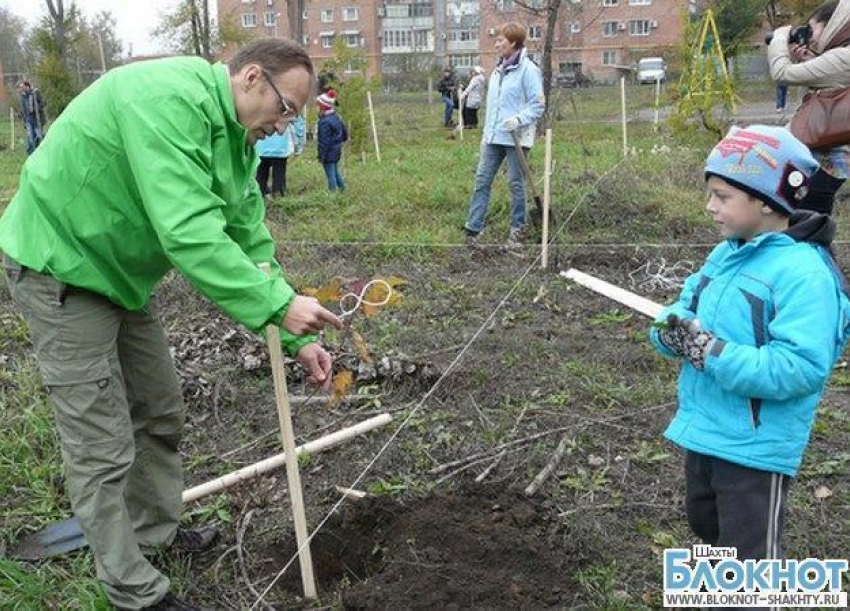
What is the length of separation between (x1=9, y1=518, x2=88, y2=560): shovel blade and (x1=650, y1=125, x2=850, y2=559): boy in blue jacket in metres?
2.33

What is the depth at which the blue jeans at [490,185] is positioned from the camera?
304 inches

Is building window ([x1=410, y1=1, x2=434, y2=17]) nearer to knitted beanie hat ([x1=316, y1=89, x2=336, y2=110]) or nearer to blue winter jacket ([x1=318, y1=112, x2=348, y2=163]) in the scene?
knitted beanie hat ([x1=316, y1=89, x2=336, y2=110])

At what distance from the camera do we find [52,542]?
320cm

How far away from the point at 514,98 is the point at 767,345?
599 centimetres

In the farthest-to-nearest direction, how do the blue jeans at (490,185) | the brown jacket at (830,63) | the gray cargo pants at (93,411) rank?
the blue jeans at (490,185) → the brown jacket at (830,63) → the gray cargo pants at (93,411)

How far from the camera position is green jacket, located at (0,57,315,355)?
2.23 meters

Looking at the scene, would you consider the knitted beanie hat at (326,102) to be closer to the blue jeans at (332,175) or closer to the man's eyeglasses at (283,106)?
the blue jeans at (332,175)

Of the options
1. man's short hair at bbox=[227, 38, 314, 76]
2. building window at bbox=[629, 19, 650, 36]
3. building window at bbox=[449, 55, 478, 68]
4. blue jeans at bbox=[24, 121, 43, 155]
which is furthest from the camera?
building window at bbox=[449, 55, 478, 68]

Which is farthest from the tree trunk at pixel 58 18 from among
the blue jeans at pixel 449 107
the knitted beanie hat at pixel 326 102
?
the knitted beanie hat at pixel 326 102

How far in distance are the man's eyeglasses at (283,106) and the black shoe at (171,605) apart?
1617mm

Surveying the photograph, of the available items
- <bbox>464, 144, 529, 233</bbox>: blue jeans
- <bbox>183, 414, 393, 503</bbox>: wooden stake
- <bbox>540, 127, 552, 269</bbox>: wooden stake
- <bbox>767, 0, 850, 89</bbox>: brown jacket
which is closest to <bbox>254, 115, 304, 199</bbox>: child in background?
<bbox>464, 144, 529, 233</bbox>: blue jeans

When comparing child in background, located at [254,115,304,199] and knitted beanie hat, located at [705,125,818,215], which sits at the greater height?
knitted beanie hat, located at [705,125,818,215]

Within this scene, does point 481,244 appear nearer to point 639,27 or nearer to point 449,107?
point 449,107

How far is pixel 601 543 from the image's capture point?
309 cm
